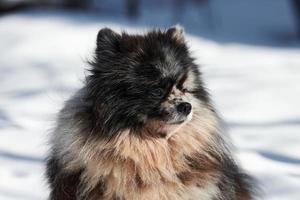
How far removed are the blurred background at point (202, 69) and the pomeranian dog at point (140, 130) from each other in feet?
1.17

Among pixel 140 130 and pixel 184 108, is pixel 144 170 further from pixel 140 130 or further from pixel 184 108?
pixel 184 108

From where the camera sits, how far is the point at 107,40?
366cm

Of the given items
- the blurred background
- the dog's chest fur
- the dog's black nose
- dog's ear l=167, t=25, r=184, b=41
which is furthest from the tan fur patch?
the blurred background

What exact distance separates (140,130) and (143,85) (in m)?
0.22

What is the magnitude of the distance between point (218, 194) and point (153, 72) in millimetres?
707

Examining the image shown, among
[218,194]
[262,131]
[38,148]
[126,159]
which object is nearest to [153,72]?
[126,159]

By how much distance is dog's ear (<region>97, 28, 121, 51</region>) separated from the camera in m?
3.63

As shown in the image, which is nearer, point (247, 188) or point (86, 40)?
point (247, 188)

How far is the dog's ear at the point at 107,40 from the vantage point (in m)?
3.63

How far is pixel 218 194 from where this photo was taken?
11.9 ft

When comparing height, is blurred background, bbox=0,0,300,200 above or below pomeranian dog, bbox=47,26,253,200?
below

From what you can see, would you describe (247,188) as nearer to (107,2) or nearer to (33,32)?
(33,32)

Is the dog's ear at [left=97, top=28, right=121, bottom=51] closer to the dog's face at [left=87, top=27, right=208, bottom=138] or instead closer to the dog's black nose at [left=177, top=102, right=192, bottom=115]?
the dog's face at [left=87, top=27, right=208, bottom=138]

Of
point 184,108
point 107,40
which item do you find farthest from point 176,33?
point 184,108
